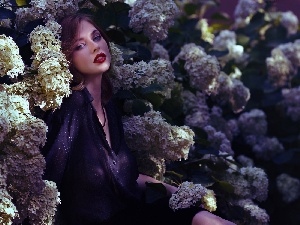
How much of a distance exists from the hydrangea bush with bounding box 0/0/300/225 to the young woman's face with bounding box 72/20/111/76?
7 centimetres

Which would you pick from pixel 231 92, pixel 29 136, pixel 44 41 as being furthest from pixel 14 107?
pixel 231 92

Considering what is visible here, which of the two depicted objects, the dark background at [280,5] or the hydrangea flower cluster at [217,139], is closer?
the hydrangea flower cluster at [217,139]

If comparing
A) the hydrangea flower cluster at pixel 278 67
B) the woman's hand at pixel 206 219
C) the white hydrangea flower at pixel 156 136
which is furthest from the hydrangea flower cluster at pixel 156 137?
the hydrangea flower cluster at pixel 278 67

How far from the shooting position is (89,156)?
2.17 m

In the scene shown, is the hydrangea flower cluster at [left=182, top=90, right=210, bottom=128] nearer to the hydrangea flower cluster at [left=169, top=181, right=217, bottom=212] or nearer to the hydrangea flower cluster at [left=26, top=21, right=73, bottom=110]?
the hydrangea flower cluster at [left=169, top=181, right=217, bottom=212]

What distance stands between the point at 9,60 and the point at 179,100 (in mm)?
967

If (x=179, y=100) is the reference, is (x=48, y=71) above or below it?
above

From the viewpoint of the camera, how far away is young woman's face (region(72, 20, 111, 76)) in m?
2.24

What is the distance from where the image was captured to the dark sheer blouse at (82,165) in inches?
84.3

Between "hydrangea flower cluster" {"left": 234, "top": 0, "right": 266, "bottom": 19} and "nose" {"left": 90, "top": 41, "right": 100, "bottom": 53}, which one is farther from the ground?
"nose" {"left": 90, "top": 41, "right": 100, "bottom": 53}

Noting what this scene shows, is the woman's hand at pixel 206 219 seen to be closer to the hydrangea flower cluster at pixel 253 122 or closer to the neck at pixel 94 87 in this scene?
the neck at pixel 94 87

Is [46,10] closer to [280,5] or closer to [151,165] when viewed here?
[151,165]

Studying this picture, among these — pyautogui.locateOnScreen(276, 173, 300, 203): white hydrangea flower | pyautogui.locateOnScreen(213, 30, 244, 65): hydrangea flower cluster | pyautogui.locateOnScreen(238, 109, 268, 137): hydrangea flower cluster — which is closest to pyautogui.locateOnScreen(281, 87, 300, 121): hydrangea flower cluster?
pyautogui.locateOnScreen(238, 109, 268, 137): hydrangea flower cluster

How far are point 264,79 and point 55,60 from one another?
193cm
